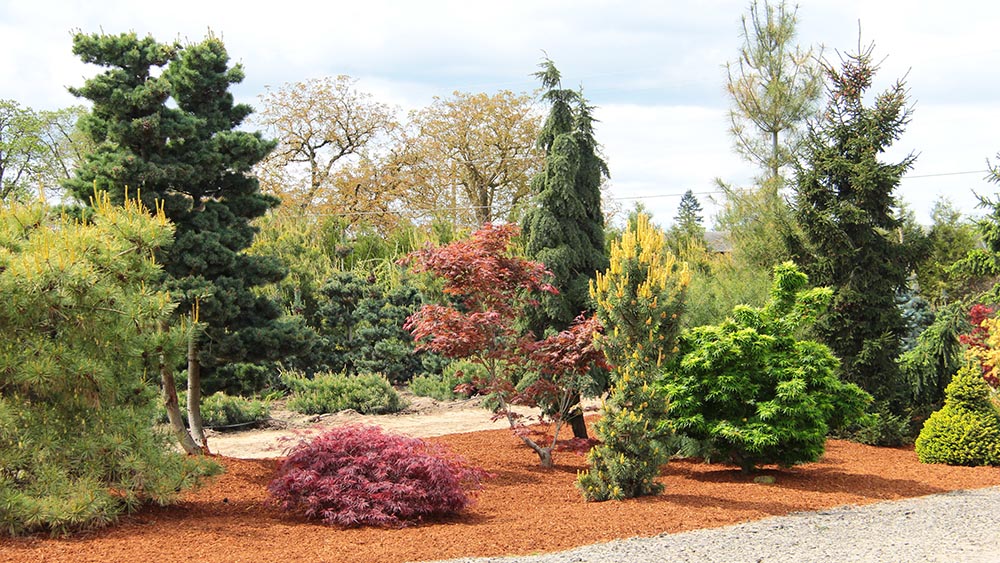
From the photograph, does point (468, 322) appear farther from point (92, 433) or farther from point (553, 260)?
point (92, 433)

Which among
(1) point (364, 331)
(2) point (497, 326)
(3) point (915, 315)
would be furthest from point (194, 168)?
(3) point (915, 315)

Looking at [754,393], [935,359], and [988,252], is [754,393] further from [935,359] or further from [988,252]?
[988,252]

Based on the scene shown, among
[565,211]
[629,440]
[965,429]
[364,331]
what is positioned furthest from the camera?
[364,331]

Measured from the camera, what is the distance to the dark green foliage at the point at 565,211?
10398mm

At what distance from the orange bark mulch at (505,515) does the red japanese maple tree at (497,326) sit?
36.3 inches

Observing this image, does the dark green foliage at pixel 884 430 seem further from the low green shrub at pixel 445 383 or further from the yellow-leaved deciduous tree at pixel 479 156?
the yellow-leaved deciduous tree at pixel 479 156

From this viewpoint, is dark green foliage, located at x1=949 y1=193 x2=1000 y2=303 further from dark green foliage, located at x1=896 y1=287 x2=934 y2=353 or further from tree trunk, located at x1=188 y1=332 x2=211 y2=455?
tree trunk, located at x1=188 y1=332 x2=211 y2=455

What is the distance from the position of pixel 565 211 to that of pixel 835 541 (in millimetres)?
5558

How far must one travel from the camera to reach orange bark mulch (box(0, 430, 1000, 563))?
5609 mm

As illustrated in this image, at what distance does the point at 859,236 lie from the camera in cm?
1112

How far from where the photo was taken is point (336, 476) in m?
6.79

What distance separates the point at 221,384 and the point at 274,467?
1.49m

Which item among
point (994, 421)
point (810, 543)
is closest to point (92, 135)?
point (810, 543)

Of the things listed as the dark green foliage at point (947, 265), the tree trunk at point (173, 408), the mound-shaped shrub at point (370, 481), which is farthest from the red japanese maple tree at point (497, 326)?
the dark green foliage at point (947, 265)
